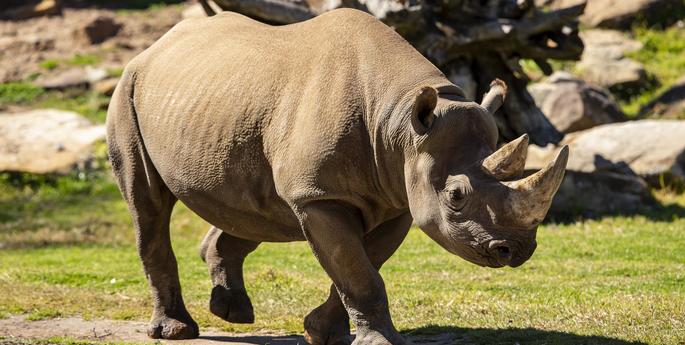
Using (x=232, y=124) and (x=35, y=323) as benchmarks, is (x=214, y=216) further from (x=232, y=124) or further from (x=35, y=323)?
(x=35, y=323)

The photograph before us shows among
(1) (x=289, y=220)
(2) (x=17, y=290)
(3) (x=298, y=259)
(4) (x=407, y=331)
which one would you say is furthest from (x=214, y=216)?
(3) (x=298, y=259)

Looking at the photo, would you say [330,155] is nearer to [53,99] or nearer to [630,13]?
[53,99]

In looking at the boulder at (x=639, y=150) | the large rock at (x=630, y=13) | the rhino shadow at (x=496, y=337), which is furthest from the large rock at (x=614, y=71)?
the rhino shadow at (x=496, y=337)

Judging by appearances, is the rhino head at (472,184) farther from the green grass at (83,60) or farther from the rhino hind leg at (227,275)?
the green grass at (83,60)

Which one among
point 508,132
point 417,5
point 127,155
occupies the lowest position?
point 508,132

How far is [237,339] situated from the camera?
8.44 metres

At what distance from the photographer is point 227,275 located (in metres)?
8.56

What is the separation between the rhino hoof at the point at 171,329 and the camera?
8414 millimetres

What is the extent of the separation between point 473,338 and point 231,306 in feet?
5.60

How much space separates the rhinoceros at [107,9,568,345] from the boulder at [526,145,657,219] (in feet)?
23.8

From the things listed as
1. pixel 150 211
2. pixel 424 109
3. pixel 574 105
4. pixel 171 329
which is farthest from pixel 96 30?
pixel 424 109

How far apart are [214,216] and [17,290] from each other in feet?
12.0

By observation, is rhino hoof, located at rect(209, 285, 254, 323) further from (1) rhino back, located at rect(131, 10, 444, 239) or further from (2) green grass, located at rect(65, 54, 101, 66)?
(2) green grass, located at rect(65, 54, 101, 66)

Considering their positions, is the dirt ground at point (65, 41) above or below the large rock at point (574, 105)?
below
